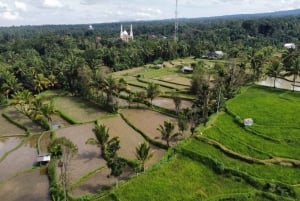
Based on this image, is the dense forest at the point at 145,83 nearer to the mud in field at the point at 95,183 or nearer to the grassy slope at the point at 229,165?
the grassy slope at the point at 229,165

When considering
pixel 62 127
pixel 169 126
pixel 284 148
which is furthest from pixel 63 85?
pixel 284 148

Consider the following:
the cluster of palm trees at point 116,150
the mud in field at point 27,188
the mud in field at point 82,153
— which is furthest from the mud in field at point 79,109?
the mud in field at point 27,188

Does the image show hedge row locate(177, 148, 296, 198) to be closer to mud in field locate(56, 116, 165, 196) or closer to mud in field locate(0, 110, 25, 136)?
mud in field locate(56, 116, 165, 196)

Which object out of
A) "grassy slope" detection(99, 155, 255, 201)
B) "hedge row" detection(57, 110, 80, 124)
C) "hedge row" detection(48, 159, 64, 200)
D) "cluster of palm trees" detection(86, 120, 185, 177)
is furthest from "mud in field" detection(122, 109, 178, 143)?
"hedge row" detection(48, 159, 64, 200)

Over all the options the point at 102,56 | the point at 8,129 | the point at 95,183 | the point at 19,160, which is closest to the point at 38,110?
the point at 8,129

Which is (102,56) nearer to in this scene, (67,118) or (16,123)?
(67,118)
